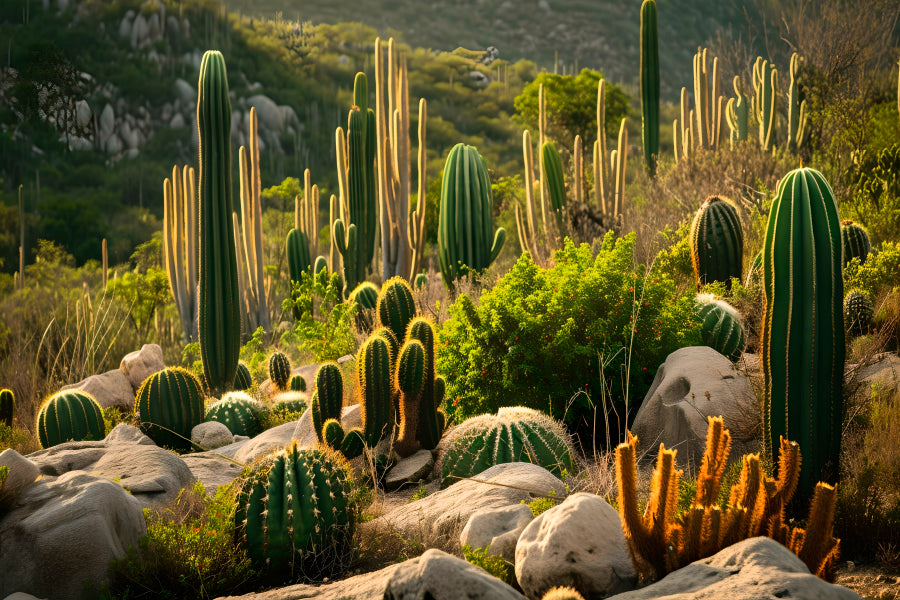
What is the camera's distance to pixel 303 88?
145ft

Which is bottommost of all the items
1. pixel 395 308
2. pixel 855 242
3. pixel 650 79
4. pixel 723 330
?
pixel 723 330

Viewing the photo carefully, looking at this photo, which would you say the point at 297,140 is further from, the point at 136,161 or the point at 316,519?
the point at 316,519

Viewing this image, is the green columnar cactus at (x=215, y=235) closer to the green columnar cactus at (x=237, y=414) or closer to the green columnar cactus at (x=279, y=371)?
the green columnar cactus at (x=279, y=371)

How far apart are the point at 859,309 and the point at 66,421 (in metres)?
5.93

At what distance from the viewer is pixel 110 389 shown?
25.3 feet

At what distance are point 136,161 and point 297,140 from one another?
783 centimetres

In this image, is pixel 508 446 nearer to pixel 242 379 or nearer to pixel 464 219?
pixel 242 379

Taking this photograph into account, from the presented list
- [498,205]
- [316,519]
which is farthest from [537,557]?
[498,205]

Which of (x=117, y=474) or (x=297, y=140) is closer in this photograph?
(x=117, y=474)

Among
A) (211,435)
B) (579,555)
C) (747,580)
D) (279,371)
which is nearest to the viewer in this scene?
(747,580)

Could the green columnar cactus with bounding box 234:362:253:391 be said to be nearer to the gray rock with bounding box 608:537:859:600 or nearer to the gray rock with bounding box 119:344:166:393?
the gray rock with bounding box 119:344:166:393

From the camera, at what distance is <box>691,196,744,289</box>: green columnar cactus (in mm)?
6746

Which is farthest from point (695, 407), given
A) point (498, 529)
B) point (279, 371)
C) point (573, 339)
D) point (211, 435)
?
point (279, 371)

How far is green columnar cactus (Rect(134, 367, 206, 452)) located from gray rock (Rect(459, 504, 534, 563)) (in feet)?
12.0
